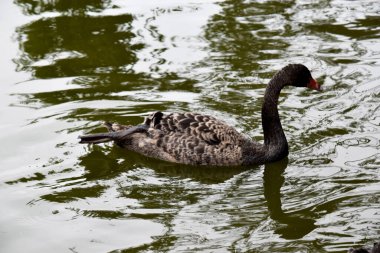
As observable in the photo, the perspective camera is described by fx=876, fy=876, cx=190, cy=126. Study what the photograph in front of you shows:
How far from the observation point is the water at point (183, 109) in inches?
250

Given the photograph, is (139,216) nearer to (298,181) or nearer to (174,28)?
(298,181)

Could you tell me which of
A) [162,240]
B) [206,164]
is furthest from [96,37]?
[162,240]

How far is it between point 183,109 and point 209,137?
102 centimetres

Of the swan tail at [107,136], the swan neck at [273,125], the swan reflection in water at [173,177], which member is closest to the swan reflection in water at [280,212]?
the swan reflection in water at [173,177]

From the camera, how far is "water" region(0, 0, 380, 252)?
6340 millimetres

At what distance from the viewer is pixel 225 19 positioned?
11.1 m

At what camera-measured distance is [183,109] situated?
864 centimetres

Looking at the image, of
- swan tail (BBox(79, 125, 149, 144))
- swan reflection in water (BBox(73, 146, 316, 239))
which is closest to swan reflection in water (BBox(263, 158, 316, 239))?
swan reflection in water (BBox(73, 146, 316, 239))

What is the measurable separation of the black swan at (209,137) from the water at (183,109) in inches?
4.6

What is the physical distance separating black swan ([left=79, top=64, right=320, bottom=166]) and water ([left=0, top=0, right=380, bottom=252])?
12 centimetres

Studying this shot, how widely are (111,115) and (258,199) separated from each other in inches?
86.6

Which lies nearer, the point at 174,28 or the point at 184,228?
the point at 184,228

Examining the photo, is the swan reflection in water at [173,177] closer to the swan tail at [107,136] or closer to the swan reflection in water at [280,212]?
the swan reflection in water at [280,212]

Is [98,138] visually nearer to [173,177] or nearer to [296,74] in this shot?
[173,177]
